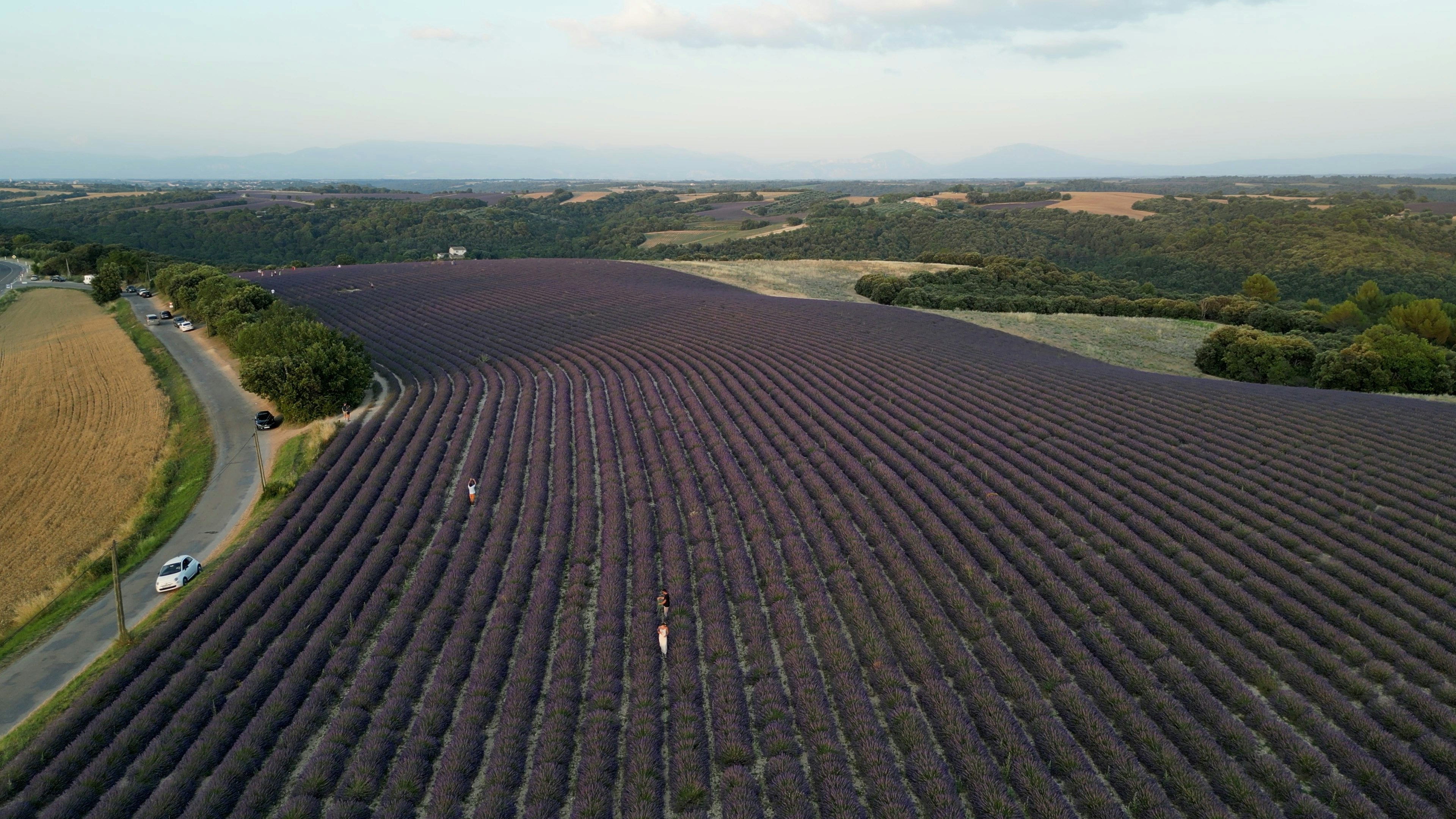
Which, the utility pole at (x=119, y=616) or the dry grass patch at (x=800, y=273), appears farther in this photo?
the dry grass patch at (x=800, y=273)

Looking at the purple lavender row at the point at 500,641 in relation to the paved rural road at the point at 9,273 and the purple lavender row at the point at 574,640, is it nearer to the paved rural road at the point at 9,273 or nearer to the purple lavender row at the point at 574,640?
the purple lavender row at the point at 574,640

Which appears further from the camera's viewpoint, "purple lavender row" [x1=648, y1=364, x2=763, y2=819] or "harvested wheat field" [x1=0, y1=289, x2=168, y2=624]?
"harvested wheat field" [x1=0, y1=289, x2=168, y2=624]

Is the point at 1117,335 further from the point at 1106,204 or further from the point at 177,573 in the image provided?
the point at 1106,204

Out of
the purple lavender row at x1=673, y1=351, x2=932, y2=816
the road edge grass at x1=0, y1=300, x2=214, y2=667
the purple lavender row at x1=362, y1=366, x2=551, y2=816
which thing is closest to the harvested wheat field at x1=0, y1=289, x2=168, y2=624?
the road edge grass at x1=0, y1=300, x2=214, y2=667

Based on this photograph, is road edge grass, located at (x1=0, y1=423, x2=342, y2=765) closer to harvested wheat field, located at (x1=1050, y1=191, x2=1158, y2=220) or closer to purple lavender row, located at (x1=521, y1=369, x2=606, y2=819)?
purple lavender row, located at (x1=521, y1=369, x2=606, y2=819)

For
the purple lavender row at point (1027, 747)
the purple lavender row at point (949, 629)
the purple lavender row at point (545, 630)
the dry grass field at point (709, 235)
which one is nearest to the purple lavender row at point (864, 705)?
the purple lavender row at point (949, 629)

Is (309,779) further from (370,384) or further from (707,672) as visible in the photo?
(370,384)

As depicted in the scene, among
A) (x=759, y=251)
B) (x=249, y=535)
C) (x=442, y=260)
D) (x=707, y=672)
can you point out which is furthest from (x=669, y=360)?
(x=759, y=251)

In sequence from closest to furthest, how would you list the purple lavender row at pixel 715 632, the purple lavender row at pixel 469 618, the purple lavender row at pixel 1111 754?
the purple lavender row at pixel 1111 754
the purple lavender row at pixel 715 632
the purple lavender row at pixel 469 618
